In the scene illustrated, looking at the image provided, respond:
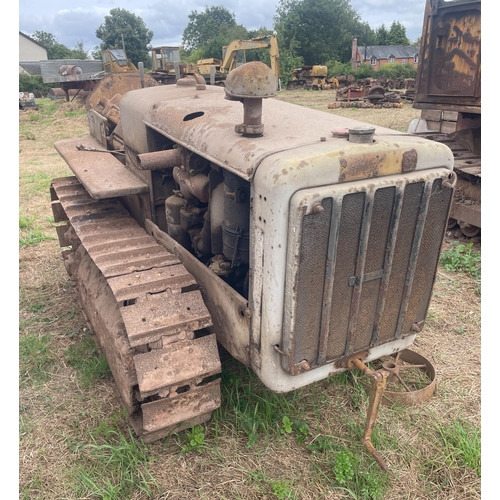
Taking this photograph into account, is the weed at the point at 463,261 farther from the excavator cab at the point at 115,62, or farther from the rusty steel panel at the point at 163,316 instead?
the excavator cab at the point at 115,62

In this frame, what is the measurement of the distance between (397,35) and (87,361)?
6605 cm

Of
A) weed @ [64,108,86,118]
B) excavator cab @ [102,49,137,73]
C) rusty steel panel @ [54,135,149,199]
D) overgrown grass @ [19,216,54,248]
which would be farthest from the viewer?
excavator cab @ [102,49,137,73]

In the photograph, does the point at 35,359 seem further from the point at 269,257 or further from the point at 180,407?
the point at 269,257

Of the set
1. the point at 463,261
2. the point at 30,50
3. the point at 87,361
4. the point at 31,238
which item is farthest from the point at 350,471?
the point at 30,50

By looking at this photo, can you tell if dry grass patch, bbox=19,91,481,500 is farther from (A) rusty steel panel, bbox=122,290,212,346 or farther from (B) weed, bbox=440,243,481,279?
(B) weed, bbox=440,243,481,279

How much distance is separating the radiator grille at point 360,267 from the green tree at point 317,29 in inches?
1696

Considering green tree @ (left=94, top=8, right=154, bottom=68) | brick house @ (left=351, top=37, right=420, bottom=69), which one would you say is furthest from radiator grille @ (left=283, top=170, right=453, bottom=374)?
brick house @ (left=351, top=37, right=420, bottom=69)

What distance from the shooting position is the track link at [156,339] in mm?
2293

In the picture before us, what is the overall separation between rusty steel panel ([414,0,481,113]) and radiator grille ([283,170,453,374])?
4.04 meters

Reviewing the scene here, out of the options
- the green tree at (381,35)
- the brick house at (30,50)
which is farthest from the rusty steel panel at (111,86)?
the green tree at (381,35)

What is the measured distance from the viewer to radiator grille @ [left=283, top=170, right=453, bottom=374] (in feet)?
6.48

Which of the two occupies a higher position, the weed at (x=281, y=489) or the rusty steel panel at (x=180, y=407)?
the rusty steel panel at (x=180, y=407)

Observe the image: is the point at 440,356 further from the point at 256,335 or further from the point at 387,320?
the point at 256,335

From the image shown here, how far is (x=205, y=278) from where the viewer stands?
264 centimetres
